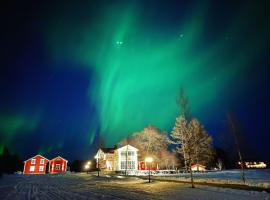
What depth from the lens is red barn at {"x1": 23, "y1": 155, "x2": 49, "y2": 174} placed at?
240 feet

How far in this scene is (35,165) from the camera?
7438 cm

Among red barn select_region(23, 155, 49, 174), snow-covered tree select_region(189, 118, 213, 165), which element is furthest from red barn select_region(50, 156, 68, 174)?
snow-covered tree select_region(189, 118, 213, 165)

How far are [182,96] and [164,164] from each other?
3969 cm

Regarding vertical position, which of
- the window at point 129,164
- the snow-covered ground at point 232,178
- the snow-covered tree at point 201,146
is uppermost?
the snow-covered tree at point 201,146

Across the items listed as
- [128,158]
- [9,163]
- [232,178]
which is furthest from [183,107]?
[9,163]

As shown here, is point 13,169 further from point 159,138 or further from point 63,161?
point 159,138

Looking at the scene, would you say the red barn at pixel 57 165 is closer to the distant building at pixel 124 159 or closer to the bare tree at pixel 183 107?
the distant building at pixel 124 159

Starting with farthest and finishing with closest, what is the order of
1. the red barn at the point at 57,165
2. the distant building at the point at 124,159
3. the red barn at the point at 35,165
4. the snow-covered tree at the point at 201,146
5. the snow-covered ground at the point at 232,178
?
the red barn at the point at 57,165 < the red barn at the point at 35,165 < the distant building at the point at 124,159 < the snow-covered tree at the point at 201,146 < the snow-covered ground at the point at 232,178

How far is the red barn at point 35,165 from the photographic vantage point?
73.3 m

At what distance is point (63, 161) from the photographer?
A: 258 feet

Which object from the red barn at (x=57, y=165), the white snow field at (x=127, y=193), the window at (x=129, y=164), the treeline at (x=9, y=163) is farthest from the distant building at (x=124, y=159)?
the white snow field at (x=127, y=193)

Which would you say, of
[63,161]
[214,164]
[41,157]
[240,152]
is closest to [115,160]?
[63,161]

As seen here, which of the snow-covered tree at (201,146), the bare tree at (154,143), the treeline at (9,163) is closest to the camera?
the snow-covered tree at (201,146)

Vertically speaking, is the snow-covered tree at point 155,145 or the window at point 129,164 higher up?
the snow-covered tree at point 155,145
